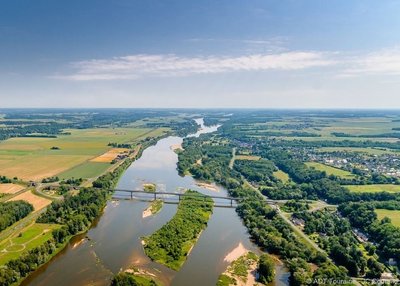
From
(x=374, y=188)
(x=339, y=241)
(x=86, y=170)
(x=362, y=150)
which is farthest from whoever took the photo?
(x=362, y=150)

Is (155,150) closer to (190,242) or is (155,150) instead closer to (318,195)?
(318,195)

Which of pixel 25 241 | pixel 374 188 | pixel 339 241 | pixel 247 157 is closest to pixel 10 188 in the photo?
pixel 25 241

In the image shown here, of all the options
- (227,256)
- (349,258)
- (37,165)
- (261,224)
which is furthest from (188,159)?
(349,258)

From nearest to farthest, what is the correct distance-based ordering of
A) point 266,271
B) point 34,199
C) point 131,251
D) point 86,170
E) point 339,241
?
point 266,271, point 131,251, point 339,241, point 34,199, point 86,170

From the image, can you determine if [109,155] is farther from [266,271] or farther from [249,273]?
[266,271]

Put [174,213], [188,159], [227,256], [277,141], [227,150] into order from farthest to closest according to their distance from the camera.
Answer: [277,141] < [227,150] < [188,159] < [174,213] < [227,256]

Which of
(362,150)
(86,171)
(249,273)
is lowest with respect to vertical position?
(249,273)

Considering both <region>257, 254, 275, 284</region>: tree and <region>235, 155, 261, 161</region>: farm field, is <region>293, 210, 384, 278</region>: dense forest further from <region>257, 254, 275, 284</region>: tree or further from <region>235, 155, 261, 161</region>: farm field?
<region>235, 155, 261, 161</region>: farm field
